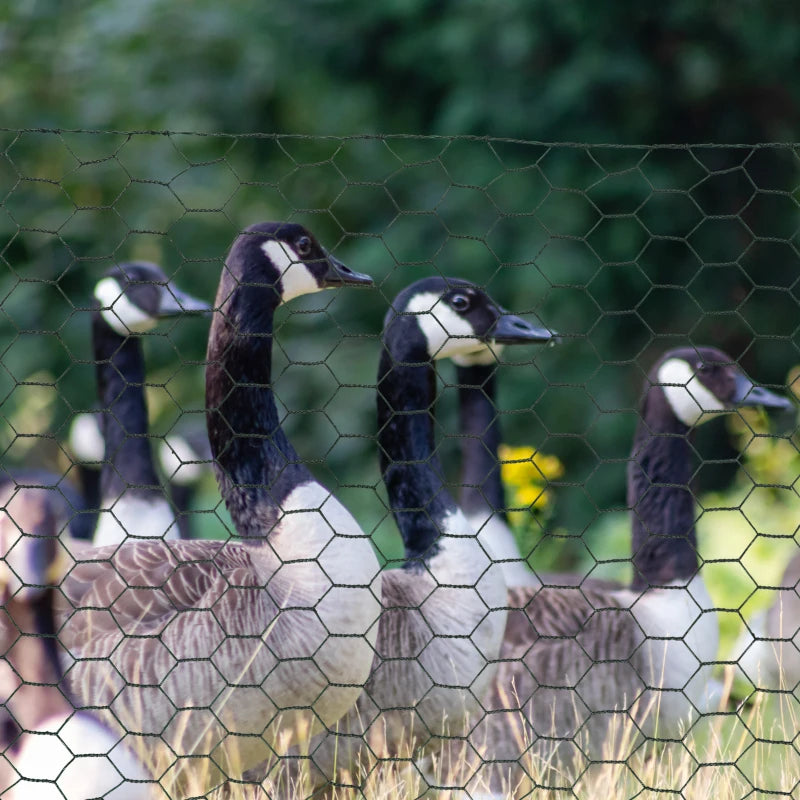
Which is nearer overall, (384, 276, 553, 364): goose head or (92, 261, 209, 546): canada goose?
(384, 276, 553, 364): goose head

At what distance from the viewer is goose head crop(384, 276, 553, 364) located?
3.63 m

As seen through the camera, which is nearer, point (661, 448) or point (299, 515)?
point (299, 515)

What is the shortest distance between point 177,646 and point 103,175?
561cm

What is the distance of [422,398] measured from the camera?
362 cm

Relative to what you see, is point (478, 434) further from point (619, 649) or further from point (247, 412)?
point (247, 412)

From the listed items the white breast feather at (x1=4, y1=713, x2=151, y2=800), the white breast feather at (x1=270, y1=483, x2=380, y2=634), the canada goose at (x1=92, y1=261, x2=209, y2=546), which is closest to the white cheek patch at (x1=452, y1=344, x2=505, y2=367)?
the canada goose at (x1=92, y1=261, x2=209, y2=546)

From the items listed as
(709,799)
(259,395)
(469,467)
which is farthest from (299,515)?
(469,467)

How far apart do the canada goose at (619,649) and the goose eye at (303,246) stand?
38.5 inches

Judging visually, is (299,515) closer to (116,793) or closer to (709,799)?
(116,793)

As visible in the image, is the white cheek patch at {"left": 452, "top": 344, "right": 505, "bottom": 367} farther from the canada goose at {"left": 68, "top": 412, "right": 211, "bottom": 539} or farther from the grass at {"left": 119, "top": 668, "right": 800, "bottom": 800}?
the canada goose at {"left": 68, "top": 412, "right": 211, "bottom": 539}

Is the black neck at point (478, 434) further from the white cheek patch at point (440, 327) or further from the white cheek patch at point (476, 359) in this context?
the white cheek patch at point (440, 327)

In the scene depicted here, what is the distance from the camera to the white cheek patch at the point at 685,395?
4.04 meters

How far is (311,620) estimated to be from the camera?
9.12 ft

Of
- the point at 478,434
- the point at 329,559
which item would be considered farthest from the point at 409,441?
the point at 478,434
